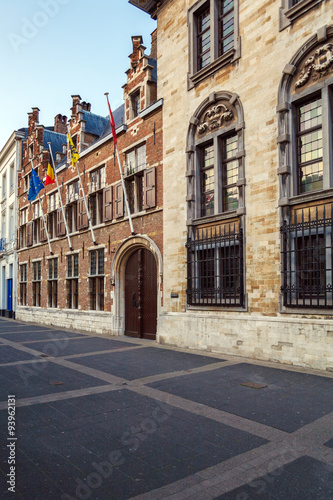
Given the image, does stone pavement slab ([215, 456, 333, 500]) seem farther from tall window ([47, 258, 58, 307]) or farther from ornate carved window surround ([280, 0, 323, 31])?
tall window ([47, 258, 58, 307])

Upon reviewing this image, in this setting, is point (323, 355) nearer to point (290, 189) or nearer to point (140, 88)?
point (290, 189)

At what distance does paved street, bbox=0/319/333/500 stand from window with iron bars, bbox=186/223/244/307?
2.27 metres

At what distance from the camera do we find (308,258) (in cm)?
820

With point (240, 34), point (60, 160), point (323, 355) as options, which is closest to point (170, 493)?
point (323, 355)

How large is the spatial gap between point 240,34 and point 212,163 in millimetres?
3341

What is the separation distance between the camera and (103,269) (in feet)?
52.8

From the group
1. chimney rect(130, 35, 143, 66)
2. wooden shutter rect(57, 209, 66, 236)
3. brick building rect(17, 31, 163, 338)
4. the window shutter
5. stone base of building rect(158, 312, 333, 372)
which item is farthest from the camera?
wooden shutter rect(57, 209, 66, 236)

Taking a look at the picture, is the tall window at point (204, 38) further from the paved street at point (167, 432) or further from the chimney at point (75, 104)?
the chimney at point (75, 104)

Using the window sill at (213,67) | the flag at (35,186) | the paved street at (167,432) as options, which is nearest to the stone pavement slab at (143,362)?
the paved street at (167,432)

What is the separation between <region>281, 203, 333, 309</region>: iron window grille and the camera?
774 centimetres

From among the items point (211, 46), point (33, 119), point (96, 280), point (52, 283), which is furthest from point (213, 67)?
point (33, 119)

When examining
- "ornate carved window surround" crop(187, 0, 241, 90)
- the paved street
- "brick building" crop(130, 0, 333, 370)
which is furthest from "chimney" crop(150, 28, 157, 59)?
the paved street

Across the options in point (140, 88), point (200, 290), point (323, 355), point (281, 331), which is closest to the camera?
point (323, 355)

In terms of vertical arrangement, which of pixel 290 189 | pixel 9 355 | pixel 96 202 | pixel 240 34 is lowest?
pixel 9 355
